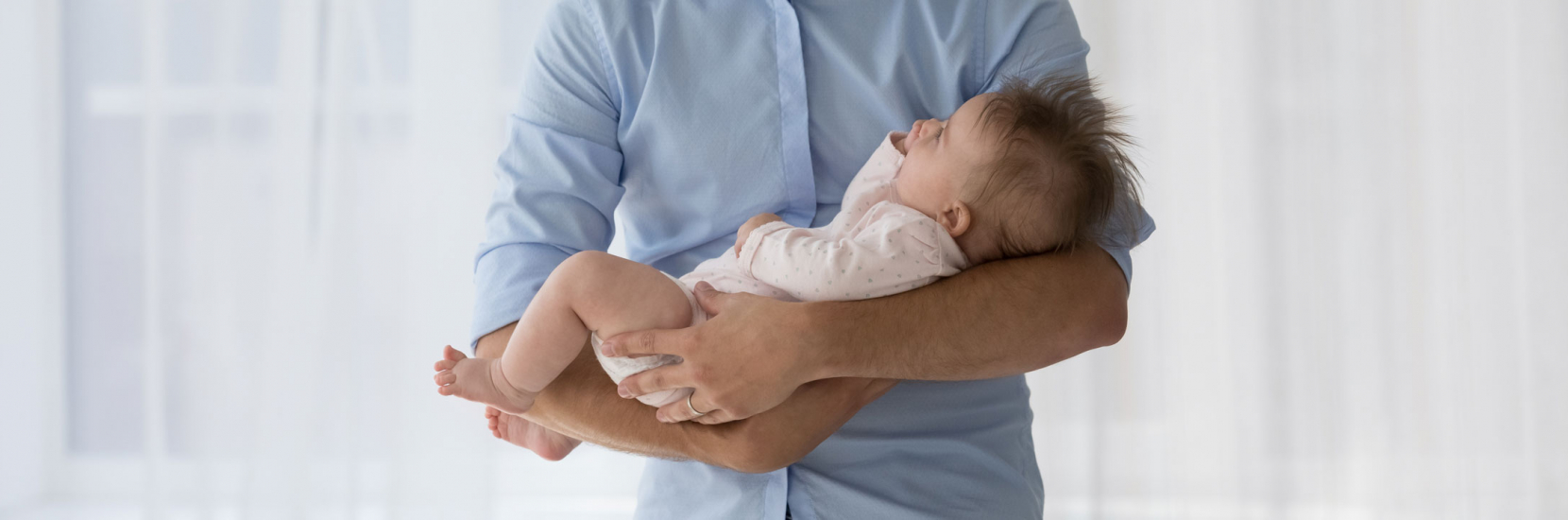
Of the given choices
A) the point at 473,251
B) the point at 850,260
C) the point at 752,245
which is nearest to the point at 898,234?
the point at 850,260

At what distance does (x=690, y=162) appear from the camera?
46.1 inches

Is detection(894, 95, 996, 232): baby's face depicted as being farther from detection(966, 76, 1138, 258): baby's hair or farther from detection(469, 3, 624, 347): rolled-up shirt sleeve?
detection(469, 3, 624, 347): rolled-up shirt sleeve

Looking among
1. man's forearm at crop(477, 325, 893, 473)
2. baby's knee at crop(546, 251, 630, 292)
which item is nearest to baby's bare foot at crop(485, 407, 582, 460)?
man's forearm at crop(477, 325, 893, 473)

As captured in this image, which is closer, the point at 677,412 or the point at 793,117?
the point at 677,412

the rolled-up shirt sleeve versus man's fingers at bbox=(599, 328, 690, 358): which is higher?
the rolled-up shirt sleeve

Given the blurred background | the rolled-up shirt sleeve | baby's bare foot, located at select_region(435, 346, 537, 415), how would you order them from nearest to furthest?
baby's bare foot, located at select_region(435, 346, 537, 415) < the rolled-up shirt sleeve < the blurred background

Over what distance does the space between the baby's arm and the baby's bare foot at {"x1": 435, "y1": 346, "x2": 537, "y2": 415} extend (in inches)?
12.2

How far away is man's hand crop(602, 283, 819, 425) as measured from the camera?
3.03 ft

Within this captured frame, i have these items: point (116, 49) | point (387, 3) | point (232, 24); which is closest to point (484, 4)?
point (387, 3)

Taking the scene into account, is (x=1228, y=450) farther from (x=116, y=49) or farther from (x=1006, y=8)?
(x=116, y=49)

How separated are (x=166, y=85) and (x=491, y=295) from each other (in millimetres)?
1796

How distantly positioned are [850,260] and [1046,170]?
285mm

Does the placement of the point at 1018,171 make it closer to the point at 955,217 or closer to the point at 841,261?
the point at 955,217

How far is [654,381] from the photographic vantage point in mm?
969
